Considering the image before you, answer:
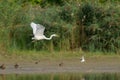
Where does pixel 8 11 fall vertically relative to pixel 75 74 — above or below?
above

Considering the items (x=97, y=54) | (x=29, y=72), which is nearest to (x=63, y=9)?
(x=97, y=54)

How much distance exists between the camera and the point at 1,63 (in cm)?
2133

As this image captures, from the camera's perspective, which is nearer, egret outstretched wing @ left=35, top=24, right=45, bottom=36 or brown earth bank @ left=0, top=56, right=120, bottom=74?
brown earth bank @ left=0, top=56, right=120, bottom=74

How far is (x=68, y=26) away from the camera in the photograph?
22.6 m

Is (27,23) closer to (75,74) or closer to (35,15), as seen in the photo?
(35,15)

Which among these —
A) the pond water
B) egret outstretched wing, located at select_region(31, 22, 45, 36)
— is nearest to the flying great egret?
egret outstretched wing, located at select_region(31, 22, 45, 36)

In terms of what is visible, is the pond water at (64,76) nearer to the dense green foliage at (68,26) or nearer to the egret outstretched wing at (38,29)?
the dense green foliage at (68,26)

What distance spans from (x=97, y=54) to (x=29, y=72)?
301 cm

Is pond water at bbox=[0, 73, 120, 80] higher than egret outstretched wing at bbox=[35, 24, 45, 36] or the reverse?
the reverse

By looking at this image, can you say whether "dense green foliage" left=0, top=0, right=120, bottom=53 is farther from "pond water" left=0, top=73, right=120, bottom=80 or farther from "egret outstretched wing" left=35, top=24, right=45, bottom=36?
"pond water" left=0, top=73, right=120, bottom=80

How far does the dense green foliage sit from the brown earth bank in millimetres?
797

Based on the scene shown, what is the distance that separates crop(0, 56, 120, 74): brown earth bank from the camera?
20.6m

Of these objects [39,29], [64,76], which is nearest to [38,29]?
[39,29]

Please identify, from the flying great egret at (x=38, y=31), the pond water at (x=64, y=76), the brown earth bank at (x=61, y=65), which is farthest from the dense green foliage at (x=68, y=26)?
A: the pond water at (x=64, y=76)
